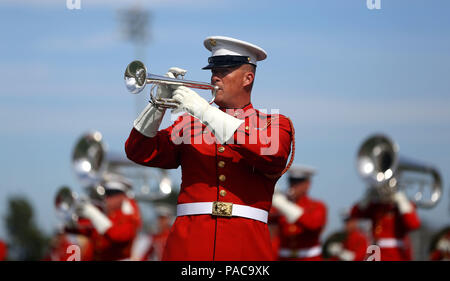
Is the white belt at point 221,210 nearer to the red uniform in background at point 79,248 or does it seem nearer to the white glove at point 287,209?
the red uniform in background at point 79,248

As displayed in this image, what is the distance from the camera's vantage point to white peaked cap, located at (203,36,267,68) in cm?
453

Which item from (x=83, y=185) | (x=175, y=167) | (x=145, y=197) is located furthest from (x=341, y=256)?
(x=175, y=167)

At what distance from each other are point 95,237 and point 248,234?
18.1 ft

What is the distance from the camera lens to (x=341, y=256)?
1434 cm

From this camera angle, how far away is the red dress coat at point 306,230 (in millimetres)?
9000

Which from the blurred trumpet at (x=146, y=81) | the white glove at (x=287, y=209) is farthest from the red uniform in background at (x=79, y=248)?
the blurred trumpet at (x=146, y=81)

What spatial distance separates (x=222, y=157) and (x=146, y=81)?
0.67 meters

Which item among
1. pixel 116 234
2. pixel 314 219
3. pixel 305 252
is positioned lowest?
pixel 305 252

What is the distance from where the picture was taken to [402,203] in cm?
941

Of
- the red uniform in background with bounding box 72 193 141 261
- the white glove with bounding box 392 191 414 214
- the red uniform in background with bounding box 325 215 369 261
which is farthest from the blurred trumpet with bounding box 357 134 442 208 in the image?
the red uniform in background with bounding box 325 215 369 261

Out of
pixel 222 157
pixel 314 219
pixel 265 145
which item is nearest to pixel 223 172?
pixel 222 157

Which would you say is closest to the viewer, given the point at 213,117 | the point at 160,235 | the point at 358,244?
the point at 213,117

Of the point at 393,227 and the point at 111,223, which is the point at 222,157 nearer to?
the point at 111,223
